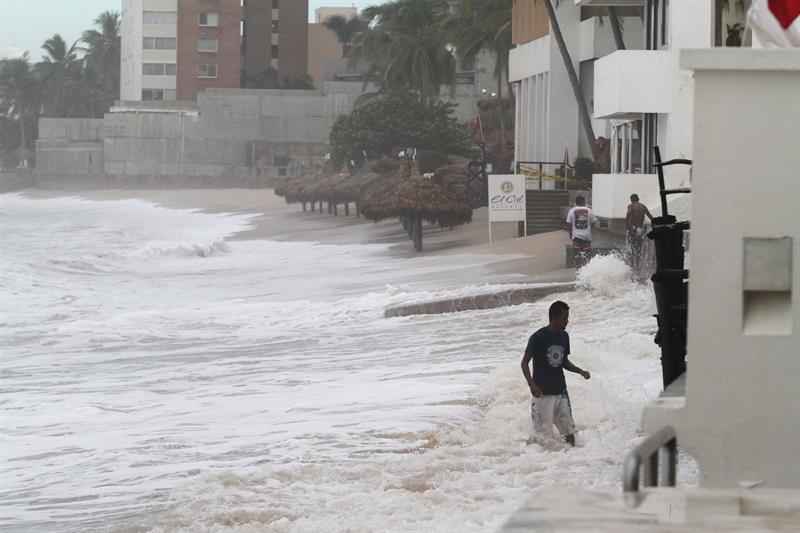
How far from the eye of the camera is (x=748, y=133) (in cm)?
595

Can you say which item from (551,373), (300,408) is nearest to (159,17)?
(300,408)

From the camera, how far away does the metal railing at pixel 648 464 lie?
4.47m

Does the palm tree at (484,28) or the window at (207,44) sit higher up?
the window at (207,44)

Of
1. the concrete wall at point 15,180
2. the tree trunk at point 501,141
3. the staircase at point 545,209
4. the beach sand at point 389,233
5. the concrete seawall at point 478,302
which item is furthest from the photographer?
the concrete wall at point 15,180

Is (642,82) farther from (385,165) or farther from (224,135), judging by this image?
(224,135)

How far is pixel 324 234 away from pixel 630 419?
4740 centimetres

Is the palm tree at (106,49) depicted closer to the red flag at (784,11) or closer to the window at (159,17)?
the window at (159,17)

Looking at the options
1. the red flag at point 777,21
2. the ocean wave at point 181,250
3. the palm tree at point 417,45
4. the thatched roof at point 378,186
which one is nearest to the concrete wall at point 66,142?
the palm tree at point 417,45

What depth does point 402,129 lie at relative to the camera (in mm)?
75375

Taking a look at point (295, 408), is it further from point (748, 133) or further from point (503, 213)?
point (503, 213)

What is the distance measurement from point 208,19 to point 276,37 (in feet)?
33.1

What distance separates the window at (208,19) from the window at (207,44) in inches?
51.0

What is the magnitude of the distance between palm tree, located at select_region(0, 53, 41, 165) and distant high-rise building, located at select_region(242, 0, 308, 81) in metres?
33.0

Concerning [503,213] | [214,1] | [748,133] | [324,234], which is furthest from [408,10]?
[748,133]
